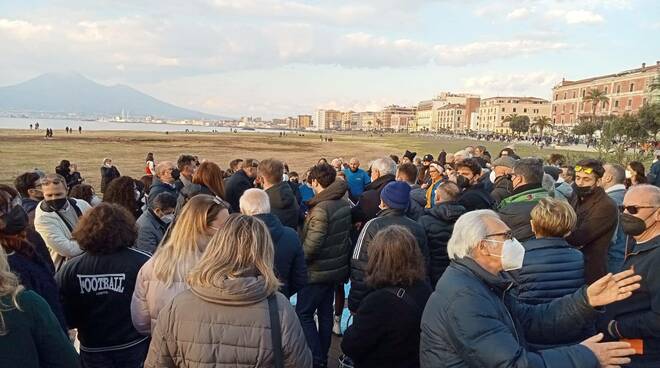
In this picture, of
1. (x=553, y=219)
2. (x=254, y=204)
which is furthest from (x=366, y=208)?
(x=553, y=219)

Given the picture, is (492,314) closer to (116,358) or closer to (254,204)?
(254,204)

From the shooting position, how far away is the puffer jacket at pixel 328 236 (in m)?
4.59

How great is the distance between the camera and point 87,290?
3020 millimetres

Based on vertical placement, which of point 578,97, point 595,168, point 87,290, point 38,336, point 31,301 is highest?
point 578,97

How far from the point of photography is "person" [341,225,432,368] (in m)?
2.79

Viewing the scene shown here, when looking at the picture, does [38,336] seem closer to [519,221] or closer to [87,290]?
[87,290]

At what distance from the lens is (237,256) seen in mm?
2305

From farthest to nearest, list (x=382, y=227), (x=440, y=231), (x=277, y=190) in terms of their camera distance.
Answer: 1. (x=277, y=190)
2. (x=440, y=231)
3. (x=382, y=227)

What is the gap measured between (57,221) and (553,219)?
4146 millimetres

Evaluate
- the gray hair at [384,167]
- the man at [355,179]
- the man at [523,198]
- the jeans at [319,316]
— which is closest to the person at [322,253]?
the jeans at [319,316]

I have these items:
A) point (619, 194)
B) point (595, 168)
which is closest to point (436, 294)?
point (595, 168)

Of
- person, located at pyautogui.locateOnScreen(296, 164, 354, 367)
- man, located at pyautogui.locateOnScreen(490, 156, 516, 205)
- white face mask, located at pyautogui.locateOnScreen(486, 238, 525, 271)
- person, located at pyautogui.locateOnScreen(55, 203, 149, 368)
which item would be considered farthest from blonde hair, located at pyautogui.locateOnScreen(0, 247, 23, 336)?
man, located at pyautogui.locateOnScreen(490, 156, 516, 205)

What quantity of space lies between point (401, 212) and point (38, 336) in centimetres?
298

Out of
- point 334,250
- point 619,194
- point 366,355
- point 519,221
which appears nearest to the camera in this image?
point 366,355
